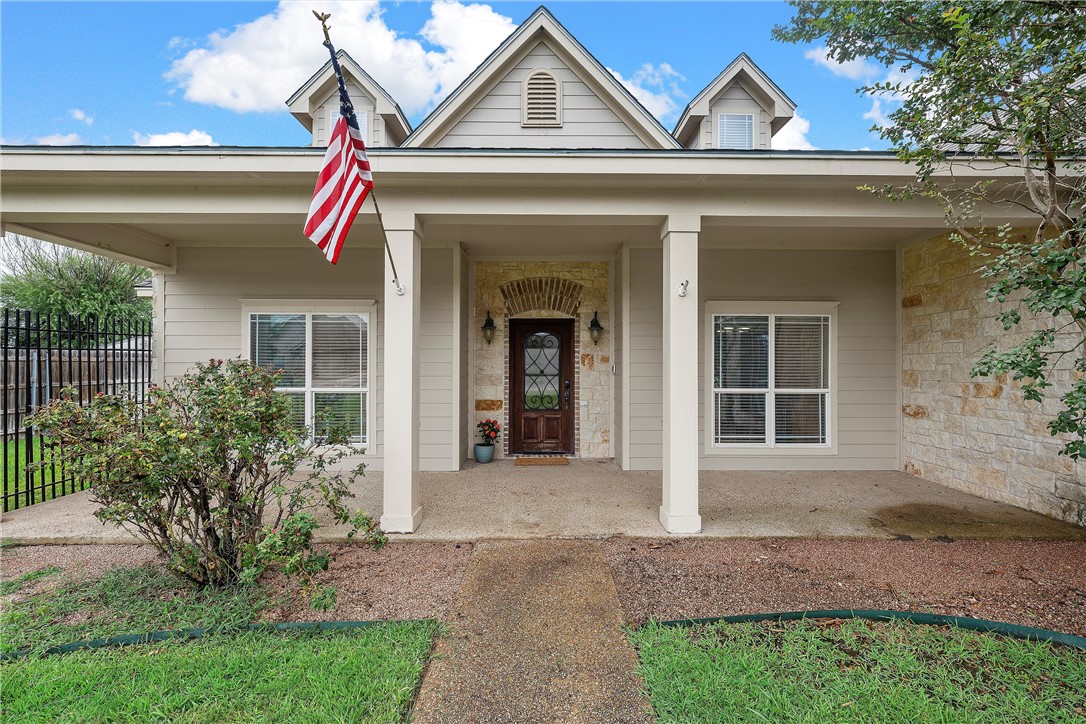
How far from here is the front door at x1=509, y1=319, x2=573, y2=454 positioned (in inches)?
267

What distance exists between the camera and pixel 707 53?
7738 mm

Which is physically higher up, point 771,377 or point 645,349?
point 645,349

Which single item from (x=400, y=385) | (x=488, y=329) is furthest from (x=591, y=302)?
(x=400, y=385)

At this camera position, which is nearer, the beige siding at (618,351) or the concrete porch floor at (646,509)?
the concrete porch floor at (646,509)

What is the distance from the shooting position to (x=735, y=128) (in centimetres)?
705

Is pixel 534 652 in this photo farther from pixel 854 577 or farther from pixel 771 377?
pixel 771 377

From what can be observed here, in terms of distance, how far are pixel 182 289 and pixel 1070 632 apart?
8588 millimetres

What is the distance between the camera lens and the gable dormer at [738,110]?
678cm

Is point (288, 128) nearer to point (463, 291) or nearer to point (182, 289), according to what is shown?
point (182, 289)

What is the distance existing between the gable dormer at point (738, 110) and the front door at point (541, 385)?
3.71 m

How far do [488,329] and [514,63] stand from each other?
3.71 meters

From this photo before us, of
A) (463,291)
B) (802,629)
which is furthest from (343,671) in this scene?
(463,291)

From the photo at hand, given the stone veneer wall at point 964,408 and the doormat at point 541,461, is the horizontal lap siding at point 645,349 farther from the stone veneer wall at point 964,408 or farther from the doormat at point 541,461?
the stone veneer wall at point 964,408

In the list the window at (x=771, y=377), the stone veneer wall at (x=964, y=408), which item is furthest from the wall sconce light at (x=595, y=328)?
the stone veneer wall at (x=964, y=408)
